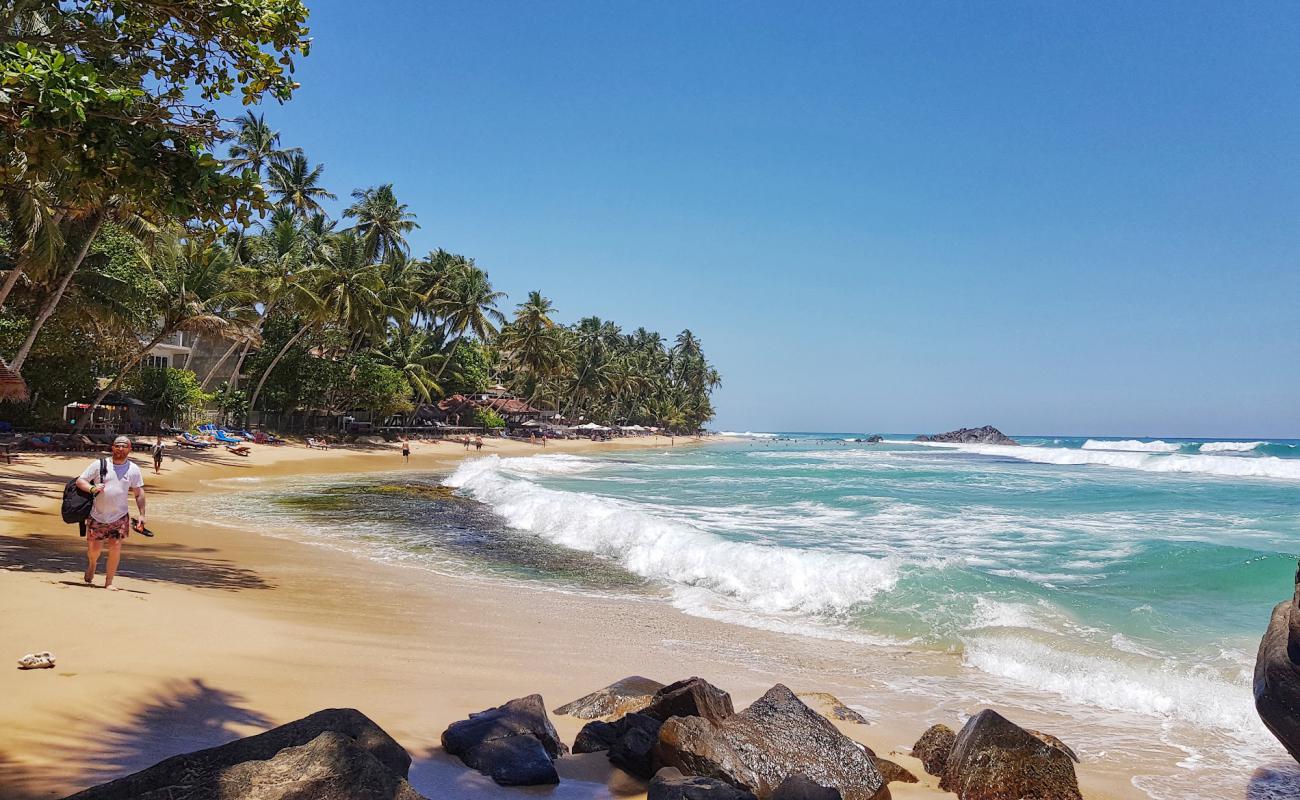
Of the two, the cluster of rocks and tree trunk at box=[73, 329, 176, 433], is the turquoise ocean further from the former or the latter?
tree trunk at box=[73, 329, 176, 433]

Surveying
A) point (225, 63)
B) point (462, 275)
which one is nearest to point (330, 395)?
point (462, 275)

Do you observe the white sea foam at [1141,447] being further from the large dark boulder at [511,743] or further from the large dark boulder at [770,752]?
the large dark boulder at [511,743]

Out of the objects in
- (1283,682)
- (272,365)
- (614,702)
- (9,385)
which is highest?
(272,365)

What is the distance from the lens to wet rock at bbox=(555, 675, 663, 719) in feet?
16.8

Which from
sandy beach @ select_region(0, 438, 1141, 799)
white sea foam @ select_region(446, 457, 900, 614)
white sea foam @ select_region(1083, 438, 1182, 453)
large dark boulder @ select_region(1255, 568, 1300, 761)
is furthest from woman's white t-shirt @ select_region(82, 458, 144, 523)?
white sea foam @ select_region(1083, 438, 1182, 453)

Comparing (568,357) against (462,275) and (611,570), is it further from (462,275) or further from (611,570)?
(611,570)

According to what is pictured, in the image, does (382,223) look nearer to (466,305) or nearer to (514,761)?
(466,305)

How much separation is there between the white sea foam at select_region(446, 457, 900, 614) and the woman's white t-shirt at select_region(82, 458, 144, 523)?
23.9ft

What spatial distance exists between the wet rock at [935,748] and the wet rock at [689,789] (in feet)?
6.54

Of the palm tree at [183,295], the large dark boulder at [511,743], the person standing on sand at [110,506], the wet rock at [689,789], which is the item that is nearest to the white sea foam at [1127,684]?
the wet rock at [689,789]

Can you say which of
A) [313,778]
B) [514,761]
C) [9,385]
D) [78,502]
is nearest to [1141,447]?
[514,761]

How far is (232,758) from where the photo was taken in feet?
8.90

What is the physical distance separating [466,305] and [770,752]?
5733cm

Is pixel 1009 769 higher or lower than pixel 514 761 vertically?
lower
